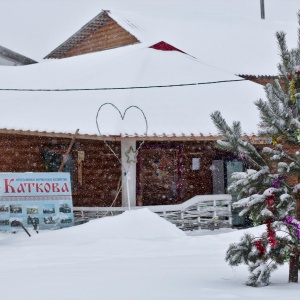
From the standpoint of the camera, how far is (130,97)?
64.3 feet

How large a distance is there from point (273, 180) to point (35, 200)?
9.74 m

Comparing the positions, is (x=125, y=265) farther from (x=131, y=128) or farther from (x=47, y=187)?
(x=131, y=128)

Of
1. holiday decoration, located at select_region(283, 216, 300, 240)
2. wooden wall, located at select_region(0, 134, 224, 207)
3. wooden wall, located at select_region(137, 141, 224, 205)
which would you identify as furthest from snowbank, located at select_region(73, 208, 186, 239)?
holiday decoration, located at select_region(283, 216, 300, 240)

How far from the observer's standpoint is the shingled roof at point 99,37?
26969 mm

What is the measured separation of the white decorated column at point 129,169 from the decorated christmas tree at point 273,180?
1010cm

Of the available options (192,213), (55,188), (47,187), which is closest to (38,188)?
(47,187)

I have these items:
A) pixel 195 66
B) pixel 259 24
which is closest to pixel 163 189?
pixel 195 66

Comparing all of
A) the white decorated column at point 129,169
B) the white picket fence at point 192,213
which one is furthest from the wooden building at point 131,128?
the white picket fence at point 192,213

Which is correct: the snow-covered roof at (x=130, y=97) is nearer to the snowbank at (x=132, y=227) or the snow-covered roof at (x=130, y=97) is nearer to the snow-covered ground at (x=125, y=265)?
the snowbank at (x=132, y=227)

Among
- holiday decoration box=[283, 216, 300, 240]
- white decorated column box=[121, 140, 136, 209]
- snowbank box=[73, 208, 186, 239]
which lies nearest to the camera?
holiday decoration box=[283, 216, 300, 240]

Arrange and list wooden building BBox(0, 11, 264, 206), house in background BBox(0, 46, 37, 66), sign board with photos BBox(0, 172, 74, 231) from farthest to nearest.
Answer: house in background BBox(0, 46, 37, 66) → wooden building BBox(0, 11, 264, 206) → sign board with photos BBox(0, 172, 74, 231)

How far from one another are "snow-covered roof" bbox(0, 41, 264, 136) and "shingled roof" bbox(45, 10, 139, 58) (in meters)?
3.05

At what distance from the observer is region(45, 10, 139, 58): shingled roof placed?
27.0 m

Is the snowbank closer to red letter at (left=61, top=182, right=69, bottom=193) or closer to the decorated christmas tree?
red letter at (left=61, top=182, right=69, bottom=193)
